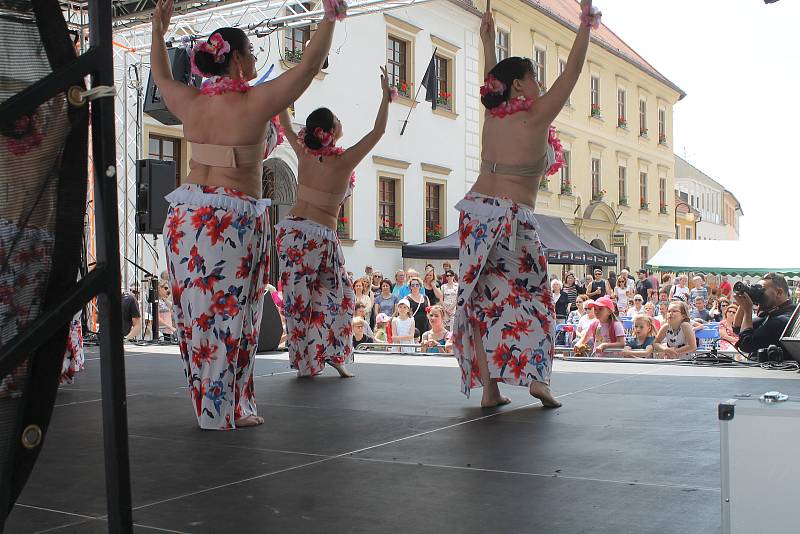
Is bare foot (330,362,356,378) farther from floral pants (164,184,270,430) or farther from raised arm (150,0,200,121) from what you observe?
raised arm (150,0,200,121)

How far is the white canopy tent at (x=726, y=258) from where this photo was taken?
21.6m

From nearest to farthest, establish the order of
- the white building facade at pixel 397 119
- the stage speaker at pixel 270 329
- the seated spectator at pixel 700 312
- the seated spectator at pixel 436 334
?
the stage speaker at pixel 270 329, the seated spectator at pixel 436 334, the seated spectator at pixel 700 312, the white building facade at pixel 397 119

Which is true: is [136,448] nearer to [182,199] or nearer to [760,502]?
[182,199]

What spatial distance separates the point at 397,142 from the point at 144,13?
36.2 ft

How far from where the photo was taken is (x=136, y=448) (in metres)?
3.39

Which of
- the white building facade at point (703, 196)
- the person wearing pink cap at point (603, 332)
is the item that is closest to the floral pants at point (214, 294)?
the person wearing pink cap at point (603, 332)

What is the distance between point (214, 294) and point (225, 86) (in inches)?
36.4

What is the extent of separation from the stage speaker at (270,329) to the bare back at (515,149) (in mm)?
4694

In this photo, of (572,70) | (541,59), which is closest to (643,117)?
(541,59)

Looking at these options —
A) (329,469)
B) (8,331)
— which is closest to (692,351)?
(329,469)

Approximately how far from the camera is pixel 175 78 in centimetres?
1014

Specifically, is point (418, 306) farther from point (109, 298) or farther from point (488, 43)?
point (109, 298)

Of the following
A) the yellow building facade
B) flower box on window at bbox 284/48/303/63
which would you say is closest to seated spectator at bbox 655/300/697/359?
flower box on window at bbox 284/48/303/63

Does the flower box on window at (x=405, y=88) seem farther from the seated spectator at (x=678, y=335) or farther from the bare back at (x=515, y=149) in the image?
the bare back at (x=515, y=149)
